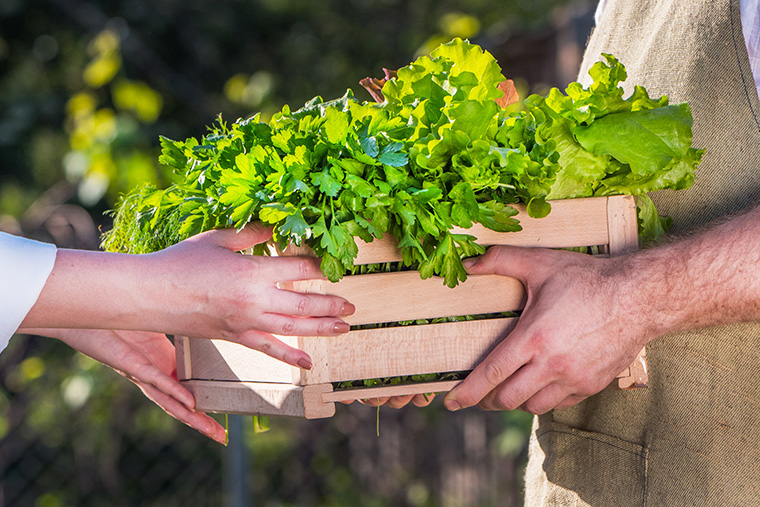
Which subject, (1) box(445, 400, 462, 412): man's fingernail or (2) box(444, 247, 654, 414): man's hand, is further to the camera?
(1) box(445, 400, 462, 412): man's fingernail

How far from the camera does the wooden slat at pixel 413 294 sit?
1264 mm

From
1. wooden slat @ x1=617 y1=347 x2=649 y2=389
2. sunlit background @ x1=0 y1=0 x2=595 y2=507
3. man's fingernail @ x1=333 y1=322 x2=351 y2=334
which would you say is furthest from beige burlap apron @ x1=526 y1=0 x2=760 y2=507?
sunlit background @ x1=0 y1=0 x2=595 y2=507

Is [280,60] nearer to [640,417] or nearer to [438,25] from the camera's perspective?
[438,25]

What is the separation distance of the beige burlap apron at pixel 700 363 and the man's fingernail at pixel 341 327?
0.64m

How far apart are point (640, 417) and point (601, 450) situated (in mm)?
120

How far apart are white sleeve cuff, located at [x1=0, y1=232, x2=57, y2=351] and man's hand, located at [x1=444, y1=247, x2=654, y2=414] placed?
30.3 inches

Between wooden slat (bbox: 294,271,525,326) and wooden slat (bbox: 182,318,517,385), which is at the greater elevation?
wooden slat (bbox: 294,271,525,326)

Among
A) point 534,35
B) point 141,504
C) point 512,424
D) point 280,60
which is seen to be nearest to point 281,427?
point 141,504

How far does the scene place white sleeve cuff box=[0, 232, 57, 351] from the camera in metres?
1.13

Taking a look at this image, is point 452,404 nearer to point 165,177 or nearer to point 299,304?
point 299,304

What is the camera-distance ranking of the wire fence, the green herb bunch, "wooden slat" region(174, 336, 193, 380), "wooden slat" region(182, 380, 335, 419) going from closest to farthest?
1. the green herb bunch
2. "wooden slat" region(182, 380, 335, 419)
3. "wooden slat" region(174, 336, 193, 380)
4. the wire fence

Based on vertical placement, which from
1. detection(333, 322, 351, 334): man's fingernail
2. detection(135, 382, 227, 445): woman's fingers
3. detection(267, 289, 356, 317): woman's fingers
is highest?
detection(267, 289, 356, 317): woman's fingers

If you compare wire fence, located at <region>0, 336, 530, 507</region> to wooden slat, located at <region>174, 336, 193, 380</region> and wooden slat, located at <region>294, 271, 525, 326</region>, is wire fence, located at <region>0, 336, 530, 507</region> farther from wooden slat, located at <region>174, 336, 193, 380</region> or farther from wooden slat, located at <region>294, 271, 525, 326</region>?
wooden slat, located at <region>294, 271, 525, 326</region>

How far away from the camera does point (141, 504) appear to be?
3875mm
